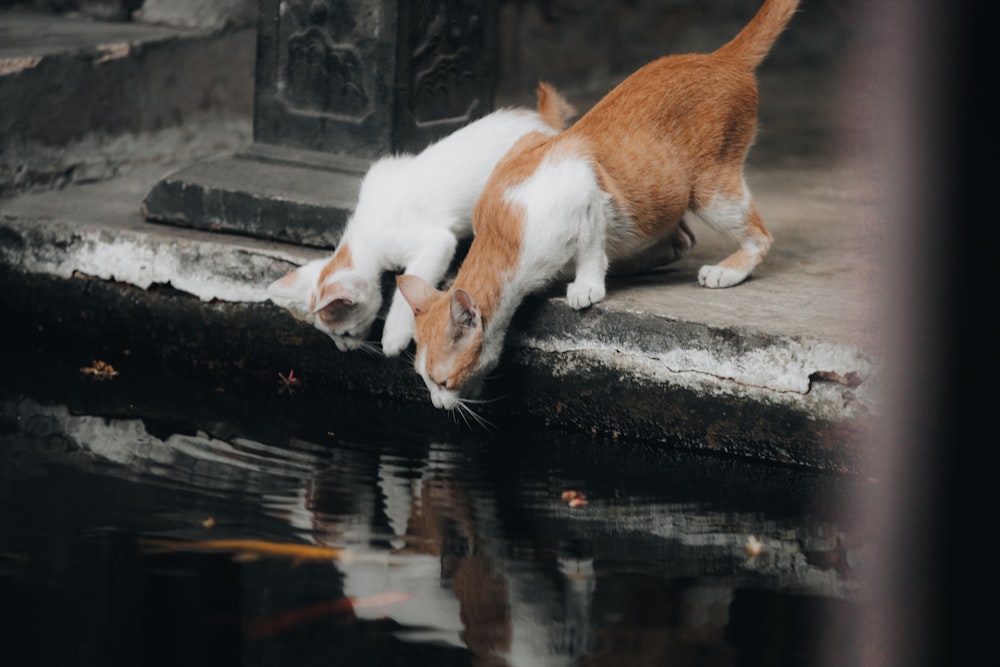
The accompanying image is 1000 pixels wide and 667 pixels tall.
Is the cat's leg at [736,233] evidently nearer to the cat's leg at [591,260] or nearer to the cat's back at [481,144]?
the cat's leg at [591,260]

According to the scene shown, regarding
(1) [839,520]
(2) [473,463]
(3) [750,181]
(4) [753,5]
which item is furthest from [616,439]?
(4) [753,5]

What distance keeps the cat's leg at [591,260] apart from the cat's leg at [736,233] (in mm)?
386

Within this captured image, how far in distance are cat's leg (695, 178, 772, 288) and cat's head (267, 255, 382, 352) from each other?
101cm

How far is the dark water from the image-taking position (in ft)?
8.34

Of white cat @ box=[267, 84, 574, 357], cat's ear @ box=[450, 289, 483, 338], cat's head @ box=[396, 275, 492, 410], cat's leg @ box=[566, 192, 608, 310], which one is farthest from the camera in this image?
white cat @ box=[267, 84, 574, 357]

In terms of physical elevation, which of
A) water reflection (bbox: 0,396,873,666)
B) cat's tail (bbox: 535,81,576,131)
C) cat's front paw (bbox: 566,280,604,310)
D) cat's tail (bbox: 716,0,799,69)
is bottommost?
water reflection (bbox: 0,396,873,666)

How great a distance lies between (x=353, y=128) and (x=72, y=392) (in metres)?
1.28

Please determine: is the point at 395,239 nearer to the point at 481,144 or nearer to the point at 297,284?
the point at 297,284

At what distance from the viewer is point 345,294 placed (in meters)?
3.70

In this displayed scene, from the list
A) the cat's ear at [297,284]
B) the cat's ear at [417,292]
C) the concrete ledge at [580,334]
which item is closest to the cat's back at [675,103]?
the concrete ledge at [580,334]

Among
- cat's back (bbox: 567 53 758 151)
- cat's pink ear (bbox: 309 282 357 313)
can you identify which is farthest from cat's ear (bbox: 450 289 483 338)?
cat's back (bbox: 567 53 758 151)

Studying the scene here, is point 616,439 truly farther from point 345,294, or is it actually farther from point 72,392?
point 72,392

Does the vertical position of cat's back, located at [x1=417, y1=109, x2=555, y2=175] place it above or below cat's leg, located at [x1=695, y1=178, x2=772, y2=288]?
above

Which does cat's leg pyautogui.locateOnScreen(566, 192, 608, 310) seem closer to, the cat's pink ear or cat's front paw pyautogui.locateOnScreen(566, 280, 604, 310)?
cat's front paw pyautogui.locateOnScreen(566, 280, 604, 310)
